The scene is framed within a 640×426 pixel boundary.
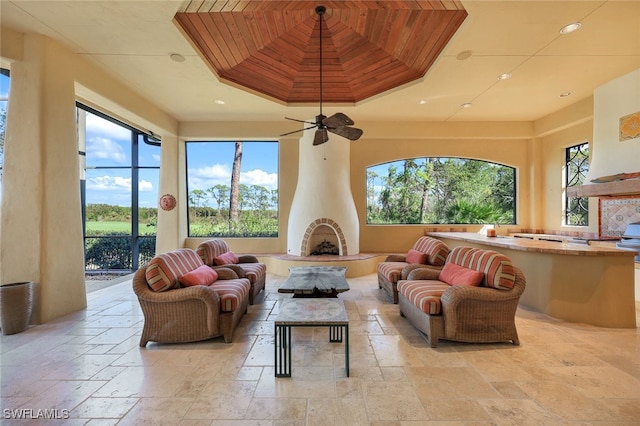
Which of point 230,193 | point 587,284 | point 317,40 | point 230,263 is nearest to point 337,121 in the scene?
point 317,40

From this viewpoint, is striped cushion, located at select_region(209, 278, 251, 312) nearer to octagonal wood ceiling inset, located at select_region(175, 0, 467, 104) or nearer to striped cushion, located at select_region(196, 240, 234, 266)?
striped cushion, located at select_region(196, 240, 234, 266)

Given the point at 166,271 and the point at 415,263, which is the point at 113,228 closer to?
the point at 166,271

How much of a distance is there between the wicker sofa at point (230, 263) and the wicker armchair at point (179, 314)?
1.21m

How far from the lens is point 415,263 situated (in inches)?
181

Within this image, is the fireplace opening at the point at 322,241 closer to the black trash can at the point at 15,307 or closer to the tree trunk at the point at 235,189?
the tree trunk at the point at 235,189

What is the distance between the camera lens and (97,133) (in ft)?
24.3

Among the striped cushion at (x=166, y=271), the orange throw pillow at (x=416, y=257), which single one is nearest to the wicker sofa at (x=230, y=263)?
the striped cushion at (x=166, y=271)

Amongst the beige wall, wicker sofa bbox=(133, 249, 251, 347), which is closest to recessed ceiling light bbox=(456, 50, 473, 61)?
wicker sofa bbox=(133, 249, 251, 347)

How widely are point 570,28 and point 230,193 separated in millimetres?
7052

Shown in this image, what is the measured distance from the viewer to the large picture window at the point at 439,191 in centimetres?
746

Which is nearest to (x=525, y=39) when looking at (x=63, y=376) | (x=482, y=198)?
(x=482, y=198)

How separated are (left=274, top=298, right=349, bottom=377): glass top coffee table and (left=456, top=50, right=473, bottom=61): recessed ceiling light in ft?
12.4

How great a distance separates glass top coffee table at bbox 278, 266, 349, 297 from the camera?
336 cm

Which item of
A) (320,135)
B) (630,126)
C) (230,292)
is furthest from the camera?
(630,126)
